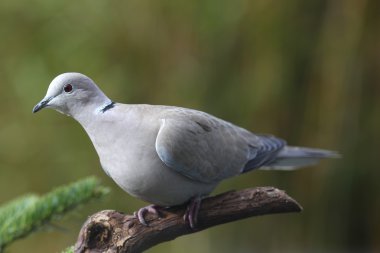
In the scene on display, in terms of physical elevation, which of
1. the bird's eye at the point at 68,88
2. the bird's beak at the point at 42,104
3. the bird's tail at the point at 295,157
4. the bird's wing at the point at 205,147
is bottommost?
the bird's tail at the point at 295,157

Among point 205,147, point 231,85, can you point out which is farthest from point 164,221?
point 231,85

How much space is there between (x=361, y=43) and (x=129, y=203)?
100 centimetres

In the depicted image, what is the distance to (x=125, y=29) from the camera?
2.39 meters

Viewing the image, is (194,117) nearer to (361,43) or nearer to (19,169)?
(361,43)

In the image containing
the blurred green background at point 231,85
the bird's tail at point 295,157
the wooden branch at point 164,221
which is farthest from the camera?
the blurred green background at point 231,85

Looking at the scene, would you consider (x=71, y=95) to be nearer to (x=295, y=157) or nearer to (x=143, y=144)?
(x=143, y=144)

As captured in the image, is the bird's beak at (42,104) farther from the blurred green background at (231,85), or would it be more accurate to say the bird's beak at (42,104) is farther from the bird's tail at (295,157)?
the blurred green background at (231,85)

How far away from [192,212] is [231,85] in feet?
4.09

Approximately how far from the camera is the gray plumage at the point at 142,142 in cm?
111

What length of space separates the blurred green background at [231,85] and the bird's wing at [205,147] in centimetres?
90

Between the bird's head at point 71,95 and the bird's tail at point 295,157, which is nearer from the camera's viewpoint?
the bird's head at point 71,95

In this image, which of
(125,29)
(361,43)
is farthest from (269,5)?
(125,29)

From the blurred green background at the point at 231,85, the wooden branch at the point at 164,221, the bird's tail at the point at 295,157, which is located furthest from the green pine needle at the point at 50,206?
the blurred green background at the point at 231,85

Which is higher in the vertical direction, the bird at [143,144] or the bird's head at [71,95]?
the bird's head at [71,95]
